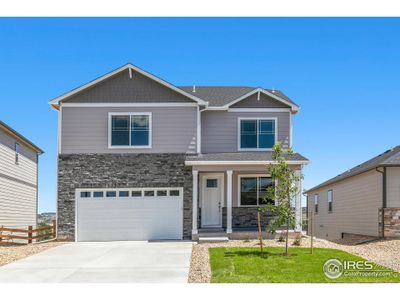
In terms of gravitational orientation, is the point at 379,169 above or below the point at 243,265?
above

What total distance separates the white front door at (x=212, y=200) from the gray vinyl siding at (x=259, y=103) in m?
3.28

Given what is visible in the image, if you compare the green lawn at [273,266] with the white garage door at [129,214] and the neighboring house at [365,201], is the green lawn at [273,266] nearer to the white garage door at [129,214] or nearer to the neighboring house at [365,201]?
the white garage door at [129,214]

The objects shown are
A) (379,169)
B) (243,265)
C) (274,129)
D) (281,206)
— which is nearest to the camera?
(243,265)

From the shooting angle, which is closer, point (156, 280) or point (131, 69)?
point (156, 280)

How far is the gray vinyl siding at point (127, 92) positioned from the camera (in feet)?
76.3

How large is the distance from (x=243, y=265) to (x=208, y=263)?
105 centimetres

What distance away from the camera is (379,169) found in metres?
22.8

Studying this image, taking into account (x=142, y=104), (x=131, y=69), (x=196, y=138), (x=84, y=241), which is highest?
(x=131, y=69)

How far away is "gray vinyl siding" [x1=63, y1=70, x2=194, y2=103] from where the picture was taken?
2327 cm

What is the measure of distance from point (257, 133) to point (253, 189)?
2.46 meters

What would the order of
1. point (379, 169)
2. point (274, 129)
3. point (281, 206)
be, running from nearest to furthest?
point (281, 206), point (379, 169), point (274, 129)

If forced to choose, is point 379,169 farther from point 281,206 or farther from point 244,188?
point 281,206

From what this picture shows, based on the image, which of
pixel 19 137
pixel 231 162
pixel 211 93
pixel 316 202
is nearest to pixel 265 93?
pixel 211 93
